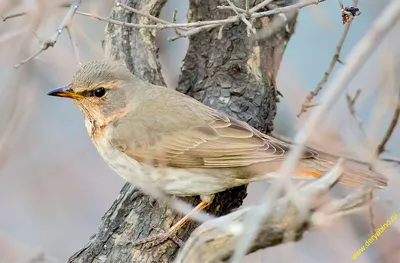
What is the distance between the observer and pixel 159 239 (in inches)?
163

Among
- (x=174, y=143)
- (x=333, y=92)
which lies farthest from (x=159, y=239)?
(x=333, y=92)

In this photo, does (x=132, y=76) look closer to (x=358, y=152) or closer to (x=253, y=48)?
(x=253, y=48)

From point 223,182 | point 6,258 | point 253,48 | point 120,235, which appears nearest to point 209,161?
point 223,182

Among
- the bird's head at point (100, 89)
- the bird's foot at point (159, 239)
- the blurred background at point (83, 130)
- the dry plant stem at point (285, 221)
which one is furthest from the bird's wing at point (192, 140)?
the dry plant stem at point (285, 221)

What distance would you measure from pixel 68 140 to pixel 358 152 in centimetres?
370

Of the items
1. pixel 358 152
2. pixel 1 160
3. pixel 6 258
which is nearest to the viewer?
pixel 358 152

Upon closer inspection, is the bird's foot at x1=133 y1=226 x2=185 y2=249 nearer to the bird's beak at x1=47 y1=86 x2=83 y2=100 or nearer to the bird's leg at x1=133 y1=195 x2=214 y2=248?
the bird's leg at x1=133 y1=195 x2=214 y2=248

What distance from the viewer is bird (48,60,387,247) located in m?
4.22

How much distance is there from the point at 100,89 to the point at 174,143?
633mm

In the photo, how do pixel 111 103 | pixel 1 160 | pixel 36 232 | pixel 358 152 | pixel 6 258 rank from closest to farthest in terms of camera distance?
pixel 358 152 → pixel 111 103 → pixel 1 160 → pixel 6 258 → pixel 36 232

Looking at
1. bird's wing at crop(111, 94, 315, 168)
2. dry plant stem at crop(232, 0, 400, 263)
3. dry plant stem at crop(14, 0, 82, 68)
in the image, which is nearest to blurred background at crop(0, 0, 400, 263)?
dry plant stem at crop(14, 0, 82, 68)

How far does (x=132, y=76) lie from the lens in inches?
179

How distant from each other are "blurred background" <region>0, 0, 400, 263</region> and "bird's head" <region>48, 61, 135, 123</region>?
38 centimetres

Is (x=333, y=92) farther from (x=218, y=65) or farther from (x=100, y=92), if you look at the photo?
(x=218, y=65)
